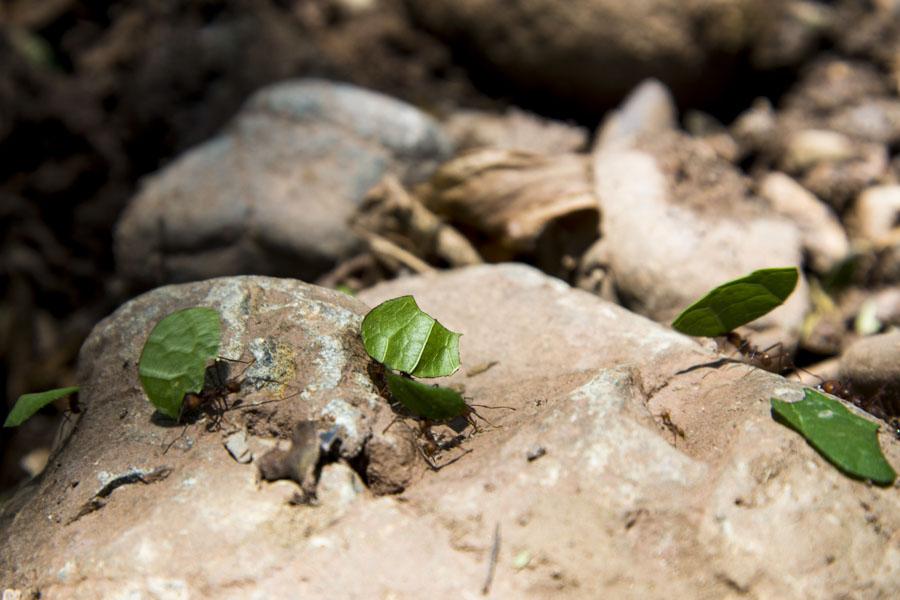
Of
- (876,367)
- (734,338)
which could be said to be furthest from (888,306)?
(734,338)

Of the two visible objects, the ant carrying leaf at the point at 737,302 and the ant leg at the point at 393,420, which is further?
the ant carrying leaf at the point at 737,302

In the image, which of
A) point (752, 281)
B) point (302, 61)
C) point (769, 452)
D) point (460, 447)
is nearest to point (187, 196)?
point (302, 61)

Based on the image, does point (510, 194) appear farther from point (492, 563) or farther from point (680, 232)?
point (492, 563)

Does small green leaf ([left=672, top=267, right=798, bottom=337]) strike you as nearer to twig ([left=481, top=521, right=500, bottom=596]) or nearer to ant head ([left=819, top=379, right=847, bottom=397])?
ant head ([left=819, top=379, right=847, bottom=397])

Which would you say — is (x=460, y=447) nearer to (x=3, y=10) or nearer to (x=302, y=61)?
(x=302, y=61)

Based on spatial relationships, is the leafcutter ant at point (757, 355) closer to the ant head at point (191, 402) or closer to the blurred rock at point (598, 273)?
the blurred rock at point (598, 273)

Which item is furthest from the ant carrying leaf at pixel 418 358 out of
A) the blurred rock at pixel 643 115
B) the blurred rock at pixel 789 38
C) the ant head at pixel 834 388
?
the blurred rock at pixel 789 38

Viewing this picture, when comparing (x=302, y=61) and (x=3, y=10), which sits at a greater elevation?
(x=3, y=10)
